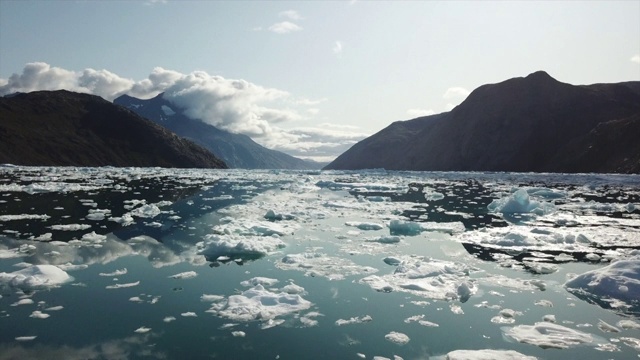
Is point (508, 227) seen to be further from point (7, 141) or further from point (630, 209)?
point (7, 141)

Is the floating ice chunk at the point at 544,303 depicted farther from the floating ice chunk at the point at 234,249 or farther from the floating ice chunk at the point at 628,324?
the floating ice chunk at the point at 234,249

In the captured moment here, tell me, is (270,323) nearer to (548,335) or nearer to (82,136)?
(548,335)

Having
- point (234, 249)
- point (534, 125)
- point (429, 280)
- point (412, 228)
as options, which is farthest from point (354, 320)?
point (534, 125)

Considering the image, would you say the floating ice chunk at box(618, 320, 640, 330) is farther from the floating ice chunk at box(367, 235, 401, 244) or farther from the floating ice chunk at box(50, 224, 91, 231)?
the floating ice chunk at box(50, 224, 91, 231)

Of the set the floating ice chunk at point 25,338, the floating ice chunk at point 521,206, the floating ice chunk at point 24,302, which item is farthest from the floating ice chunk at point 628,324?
the floating ice chunk at point 521,206

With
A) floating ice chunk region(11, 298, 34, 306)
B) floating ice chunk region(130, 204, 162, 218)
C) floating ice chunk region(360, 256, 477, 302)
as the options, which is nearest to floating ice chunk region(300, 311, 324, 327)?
floating ice chunk region(360, 256, 477, 302)

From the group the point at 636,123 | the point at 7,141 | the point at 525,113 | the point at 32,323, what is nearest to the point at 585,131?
the point at 525,113
